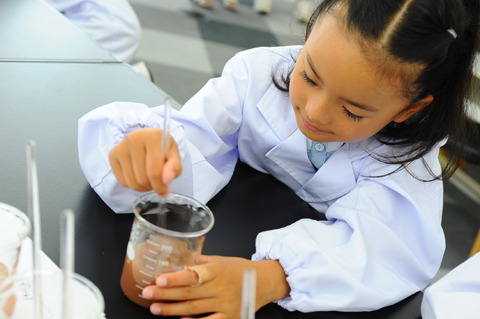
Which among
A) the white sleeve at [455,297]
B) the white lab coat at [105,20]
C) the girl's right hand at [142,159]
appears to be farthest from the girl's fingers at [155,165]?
the white lab coat at [105,20]

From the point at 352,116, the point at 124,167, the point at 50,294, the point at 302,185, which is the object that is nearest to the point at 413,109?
the point at 352,116

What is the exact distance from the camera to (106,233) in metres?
0.64

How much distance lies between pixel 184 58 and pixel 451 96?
2.21 meters

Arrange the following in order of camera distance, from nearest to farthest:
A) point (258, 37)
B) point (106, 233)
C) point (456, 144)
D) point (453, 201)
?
1. point (106, 233)
2. point (456, 144)
3. point (453, 201)
4. point (258, 37)

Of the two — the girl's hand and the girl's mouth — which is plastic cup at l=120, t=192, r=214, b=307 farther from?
the girl's mouth

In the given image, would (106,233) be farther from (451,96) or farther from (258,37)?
(258,37)

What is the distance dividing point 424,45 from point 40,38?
2.74 feet

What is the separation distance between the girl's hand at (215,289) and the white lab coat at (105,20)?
1.29 meters

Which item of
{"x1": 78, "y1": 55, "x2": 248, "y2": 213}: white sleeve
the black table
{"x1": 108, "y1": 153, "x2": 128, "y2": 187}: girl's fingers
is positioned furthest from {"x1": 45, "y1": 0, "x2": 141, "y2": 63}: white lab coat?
{"x1": 108, "y1": 153, "x2": 128, "y2": 187}: girl's fingers

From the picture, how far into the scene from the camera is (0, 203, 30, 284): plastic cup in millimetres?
429

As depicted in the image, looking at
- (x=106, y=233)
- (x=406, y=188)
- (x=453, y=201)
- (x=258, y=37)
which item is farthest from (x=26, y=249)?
(x=258, y=37)

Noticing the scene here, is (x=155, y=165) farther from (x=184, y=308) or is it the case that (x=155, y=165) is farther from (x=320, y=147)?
(x=320, y=147)

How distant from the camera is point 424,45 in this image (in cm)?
68

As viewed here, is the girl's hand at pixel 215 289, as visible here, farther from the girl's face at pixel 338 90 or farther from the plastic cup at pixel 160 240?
the girl's face at pixel 338 90
